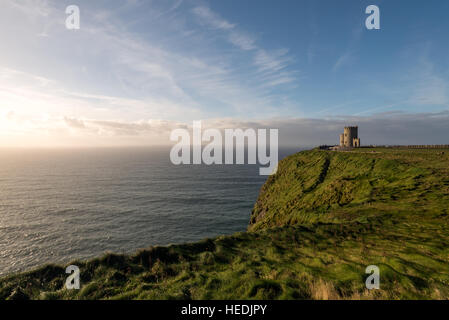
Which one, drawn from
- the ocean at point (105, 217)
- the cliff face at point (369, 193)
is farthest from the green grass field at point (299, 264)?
the ocean at point (105, 217)

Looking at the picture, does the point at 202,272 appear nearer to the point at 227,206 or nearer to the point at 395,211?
Result: the point at 395,211

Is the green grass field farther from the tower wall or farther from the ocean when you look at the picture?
the tower wall

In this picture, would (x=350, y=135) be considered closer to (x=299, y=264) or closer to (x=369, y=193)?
(x=369, y=193)

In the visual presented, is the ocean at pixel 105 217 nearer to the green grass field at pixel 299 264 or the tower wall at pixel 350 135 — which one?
the green grass field at pixel 299 264

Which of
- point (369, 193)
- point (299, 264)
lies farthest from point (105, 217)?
point (369, 193)

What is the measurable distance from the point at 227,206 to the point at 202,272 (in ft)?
215

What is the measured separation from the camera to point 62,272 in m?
10.6

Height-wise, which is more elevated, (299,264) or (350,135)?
(350,135)

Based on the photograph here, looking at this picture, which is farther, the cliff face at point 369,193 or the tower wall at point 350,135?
the tower wall at point 350,135

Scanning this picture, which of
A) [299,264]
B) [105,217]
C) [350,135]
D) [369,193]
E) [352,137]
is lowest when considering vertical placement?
[105,217]

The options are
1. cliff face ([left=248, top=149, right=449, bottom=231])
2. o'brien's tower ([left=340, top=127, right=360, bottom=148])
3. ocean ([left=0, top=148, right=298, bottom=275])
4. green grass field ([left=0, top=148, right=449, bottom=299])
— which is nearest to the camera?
green grass field ([left=0, top=148, right=449, bottom=299])

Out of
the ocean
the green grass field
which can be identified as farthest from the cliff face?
the ocean

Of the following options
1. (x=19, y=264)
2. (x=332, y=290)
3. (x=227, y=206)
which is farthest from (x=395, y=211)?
(x=19, y=264)

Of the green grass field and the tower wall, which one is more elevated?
the tower wall
